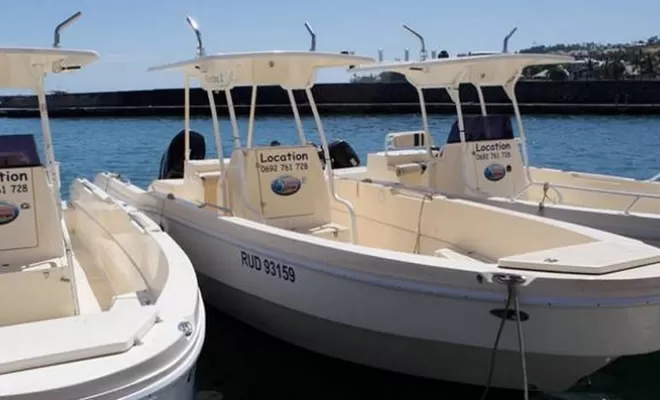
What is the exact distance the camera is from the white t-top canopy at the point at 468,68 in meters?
8.16

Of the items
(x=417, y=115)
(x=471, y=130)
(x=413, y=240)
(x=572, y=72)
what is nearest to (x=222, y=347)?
(x=413, y=240)

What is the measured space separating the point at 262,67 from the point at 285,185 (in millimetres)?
1156

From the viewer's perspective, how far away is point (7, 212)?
5.09 metres

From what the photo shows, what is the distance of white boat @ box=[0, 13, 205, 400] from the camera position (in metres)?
3.20

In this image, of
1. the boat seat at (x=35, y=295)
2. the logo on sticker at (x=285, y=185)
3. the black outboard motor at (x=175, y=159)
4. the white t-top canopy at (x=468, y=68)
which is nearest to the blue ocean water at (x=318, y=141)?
the logo on sticker at (x=285, y=185)

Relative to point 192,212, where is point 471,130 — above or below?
above

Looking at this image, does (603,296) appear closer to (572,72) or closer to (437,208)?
(437,208)

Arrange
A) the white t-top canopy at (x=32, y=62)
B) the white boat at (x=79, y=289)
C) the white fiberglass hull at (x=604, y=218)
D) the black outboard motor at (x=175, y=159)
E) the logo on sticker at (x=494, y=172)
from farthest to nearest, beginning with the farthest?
1. the black outboard motor at (x=175, y=159)
2. the logo on sticker at (x=494, y=172)
3. the white fiberglass hull at (x=604, y=218)
4. the white t-top canopy at (x=32, y=62)
5. the white boat at (x=79, y=289)

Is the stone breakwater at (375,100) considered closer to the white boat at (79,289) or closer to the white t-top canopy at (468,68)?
the white t-top canopy at (468,68)

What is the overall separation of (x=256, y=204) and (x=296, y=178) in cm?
47

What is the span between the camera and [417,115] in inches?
1911

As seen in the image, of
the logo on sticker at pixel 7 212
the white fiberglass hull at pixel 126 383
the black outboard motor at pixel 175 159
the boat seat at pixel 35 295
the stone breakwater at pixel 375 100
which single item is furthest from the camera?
the stone breakwater at pixel 375 100

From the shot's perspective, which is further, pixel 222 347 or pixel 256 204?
pixel 256 204

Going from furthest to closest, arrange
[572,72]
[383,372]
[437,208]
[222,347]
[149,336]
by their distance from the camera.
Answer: [572,72] → [437,208] → [222,347] → [383,372] → [149,336]
